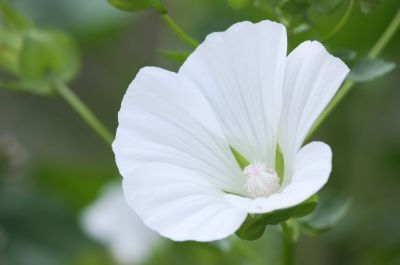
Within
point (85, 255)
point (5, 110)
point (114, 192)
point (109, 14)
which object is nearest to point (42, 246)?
point (85, 255)

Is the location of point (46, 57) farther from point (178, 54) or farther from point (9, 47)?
point (178, 54)

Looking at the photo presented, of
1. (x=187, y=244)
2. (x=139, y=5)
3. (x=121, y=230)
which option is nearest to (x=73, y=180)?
(x=121, y=230)

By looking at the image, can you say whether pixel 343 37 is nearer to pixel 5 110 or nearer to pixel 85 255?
pixel 85 255

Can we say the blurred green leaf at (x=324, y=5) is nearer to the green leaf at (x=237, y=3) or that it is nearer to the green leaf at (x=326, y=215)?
the green leaf at (x=237, y=3)

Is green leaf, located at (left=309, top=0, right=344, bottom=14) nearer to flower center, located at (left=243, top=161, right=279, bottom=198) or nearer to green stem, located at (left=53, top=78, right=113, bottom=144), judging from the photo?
flower center, located at (left=243, top=161, right=279, bottom=198)

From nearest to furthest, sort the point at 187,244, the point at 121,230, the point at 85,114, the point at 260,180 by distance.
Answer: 1. the point at 260,180
2. the point at 85,114
3. the point at 187,244
4. the point at 121,230

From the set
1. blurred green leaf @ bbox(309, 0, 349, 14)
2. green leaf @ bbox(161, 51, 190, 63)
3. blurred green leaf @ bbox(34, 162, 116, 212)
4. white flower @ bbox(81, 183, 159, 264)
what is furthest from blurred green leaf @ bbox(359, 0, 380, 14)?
blurred green leaf @ bbox(34, 162, 116, 212)
